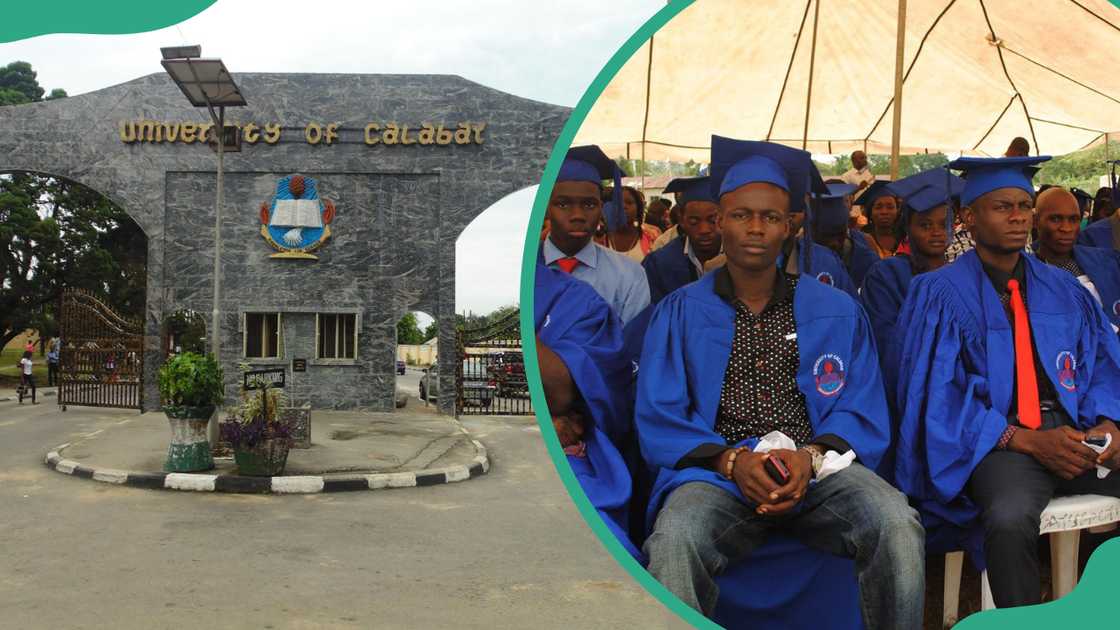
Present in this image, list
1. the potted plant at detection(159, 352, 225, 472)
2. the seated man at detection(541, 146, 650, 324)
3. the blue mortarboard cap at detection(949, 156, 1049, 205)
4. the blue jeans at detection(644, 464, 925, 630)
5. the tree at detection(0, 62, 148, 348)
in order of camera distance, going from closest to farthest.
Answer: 1. the blue jeans at detection(644, 464, 925, 630)
2. the blue mortarboard cap at detection(949, 156, 1049, 205)
3. the seated man at detection(541, 146, 650, 324)
4. the potted plant at detection(159, 352, 225, 472)
5. the tree at detection(0, 62, 148, 348)

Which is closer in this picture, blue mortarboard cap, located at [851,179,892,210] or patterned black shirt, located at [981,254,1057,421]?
patterned black shirt, located at [981,254,1057,421]

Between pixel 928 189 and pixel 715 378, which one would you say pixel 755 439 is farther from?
pixel 928 189

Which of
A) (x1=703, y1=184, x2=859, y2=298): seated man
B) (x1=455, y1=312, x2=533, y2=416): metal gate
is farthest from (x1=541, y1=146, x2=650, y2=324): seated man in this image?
(x1=455, y1=312, x2=533, y2=416): metal gate

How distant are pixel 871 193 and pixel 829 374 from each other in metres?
1.30

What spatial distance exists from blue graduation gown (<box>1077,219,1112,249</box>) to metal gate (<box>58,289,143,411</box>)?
17058mm

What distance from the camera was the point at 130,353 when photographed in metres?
18.2

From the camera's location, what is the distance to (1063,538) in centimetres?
260

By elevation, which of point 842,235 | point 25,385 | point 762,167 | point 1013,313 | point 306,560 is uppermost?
point 762,167

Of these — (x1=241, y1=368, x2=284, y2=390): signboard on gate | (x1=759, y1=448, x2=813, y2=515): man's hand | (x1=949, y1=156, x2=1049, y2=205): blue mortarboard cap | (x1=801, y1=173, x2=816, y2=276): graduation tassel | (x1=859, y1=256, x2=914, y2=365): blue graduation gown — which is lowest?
(x1=241, y1=368, x2=284, y2=390): signboard on gate

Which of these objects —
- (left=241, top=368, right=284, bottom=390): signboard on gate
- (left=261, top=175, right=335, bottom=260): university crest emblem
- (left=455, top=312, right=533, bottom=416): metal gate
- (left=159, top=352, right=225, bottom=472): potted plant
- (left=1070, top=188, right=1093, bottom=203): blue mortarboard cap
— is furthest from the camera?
(left=455, top=312, right=533, bottom=416): metal gate

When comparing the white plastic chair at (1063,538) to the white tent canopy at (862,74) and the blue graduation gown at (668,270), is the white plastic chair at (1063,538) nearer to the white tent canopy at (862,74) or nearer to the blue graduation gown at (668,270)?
the blue graduation gown at (668,270)

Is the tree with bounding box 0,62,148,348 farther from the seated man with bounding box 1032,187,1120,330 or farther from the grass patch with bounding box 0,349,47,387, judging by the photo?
the seated man with bounding box 1032,187,1120,330

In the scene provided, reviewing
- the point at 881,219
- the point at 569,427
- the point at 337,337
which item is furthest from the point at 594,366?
the point at 337,337

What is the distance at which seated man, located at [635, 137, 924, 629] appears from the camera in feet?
7.63
